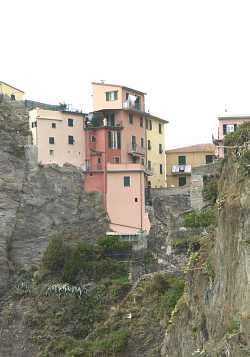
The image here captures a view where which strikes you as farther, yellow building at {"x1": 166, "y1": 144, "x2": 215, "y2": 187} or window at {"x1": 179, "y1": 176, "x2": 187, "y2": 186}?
yellow building at {"x1": 166, "y1": 144, "x2": 215, "y2": 187}

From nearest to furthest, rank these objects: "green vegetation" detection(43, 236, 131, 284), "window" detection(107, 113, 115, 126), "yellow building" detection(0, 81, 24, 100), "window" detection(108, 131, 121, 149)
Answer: "green vegetation" detection(43, 236, 131, 284), "window" detection(108, 131, 121, 149), "window" detection(107, 113, 115, 126), "yellow building" detection(0, 81, 24, 100)

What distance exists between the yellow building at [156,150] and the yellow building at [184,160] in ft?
2.72

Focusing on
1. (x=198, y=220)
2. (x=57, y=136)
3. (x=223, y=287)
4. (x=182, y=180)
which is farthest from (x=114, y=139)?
(x=223, y=287)

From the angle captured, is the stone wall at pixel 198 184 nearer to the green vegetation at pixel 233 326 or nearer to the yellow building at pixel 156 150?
the yellow building at pixel 156 150

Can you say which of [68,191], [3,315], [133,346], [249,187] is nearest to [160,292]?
[133,346]

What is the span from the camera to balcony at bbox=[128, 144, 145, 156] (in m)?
66.7

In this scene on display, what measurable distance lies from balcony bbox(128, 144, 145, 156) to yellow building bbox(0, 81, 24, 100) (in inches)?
418

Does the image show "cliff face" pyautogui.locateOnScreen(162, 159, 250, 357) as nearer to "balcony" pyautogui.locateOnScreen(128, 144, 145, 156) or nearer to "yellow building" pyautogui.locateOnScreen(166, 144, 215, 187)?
"balcony" pyautogui.locateOnScreen(128, 144, 145, 156)

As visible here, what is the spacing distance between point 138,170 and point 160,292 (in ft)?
51.2

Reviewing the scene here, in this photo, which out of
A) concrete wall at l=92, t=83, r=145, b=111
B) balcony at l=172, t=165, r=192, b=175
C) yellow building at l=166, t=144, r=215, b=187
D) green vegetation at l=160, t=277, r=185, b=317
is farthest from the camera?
yellow building at l=166, t=144, r=215, b=187

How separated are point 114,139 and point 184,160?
8.77 meters

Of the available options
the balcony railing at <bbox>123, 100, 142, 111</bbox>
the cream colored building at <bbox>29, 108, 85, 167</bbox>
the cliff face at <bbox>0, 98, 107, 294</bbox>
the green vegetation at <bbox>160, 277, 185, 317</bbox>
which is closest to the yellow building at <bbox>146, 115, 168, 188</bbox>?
the balcony railing at <bbox>123, 100, 142, 111</bbox>

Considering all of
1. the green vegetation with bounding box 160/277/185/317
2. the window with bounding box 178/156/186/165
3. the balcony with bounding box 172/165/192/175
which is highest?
the window with bounding box 178/156/186/165

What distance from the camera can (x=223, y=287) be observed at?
2584 centimetres
